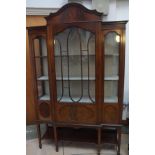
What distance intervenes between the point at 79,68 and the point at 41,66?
441 millimetres

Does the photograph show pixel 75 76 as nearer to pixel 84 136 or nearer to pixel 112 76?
pixel 112 76

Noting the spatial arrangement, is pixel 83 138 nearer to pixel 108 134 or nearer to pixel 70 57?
pixel 108 134

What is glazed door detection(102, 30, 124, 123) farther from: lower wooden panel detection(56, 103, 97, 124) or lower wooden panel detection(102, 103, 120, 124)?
lower wooden panel detection(56, 103, 97, 124)

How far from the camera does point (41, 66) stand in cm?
192

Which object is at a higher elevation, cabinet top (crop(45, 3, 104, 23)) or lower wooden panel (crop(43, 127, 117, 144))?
cabinet top (crop(45, 3, 104, 23))

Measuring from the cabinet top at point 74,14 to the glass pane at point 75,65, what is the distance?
11cm

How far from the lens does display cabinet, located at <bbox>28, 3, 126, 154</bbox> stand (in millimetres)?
1627

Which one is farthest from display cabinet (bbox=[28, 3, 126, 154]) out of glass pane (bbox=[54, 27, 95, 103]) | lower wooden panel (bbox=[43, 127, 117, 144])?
lower wooden panel (bbox=[43, 127, 117, 144])

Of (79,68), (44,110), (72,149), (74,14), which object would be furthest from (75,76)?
(72,149)

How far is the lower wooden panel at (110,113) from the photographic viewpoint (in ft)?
5.72

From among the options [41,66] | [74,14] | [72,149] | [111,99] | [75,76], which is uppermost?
[74,14]
